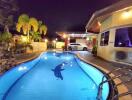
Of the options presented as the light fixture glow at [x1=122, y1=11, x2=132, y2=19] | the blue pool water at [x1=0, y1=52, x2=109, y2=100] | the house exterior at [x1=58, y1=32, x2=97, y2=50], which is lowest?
the blue pool water at [x1=0, y1=52, x2=109, y2=100]

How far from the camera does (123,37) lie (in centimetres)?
1282

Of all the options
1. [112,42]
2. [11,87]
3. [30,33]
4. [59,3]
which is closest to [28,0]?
[59,3]

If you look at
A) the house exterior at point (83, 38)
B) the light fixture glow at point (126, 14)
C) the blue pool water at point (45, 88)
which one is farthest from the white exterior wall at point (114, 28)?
the house exterior at point (83, 38)

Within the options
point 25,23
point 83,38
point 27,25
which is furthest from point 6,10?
point 83,38

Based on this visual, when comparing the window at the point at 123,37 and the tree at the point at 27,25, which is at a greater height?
the tree at the point at 27,25

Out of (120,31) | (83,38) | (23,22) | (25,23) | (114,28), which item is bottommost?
(83,38)

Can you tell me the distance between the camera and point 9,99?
6.96 metres

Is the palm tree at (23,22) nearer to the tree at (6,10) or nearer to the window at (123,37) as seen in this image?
the tree at (6,10)

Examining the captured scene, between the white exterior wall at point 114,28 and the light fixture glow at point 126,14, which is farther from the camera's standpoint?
the white exterior wall at point 114,28

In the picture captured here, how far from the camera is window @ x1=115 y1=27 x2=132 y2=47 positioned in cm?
1227

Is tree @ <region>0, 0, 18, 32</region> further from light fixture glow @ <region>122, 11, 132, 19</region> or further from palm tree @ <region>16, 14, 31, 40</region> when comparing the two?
light fixture glow @ <region>122, 11, 132, 19</region>

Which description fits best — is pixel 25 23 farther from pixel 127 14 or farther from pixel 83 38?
pixel 127 14

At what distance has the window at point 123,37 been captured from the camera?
12266mm

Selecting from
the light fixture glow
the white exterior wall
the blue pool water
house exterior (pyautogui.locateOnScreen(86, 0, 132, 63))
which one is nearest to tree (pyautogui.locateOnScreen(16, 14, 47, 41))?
the white exterior wall
